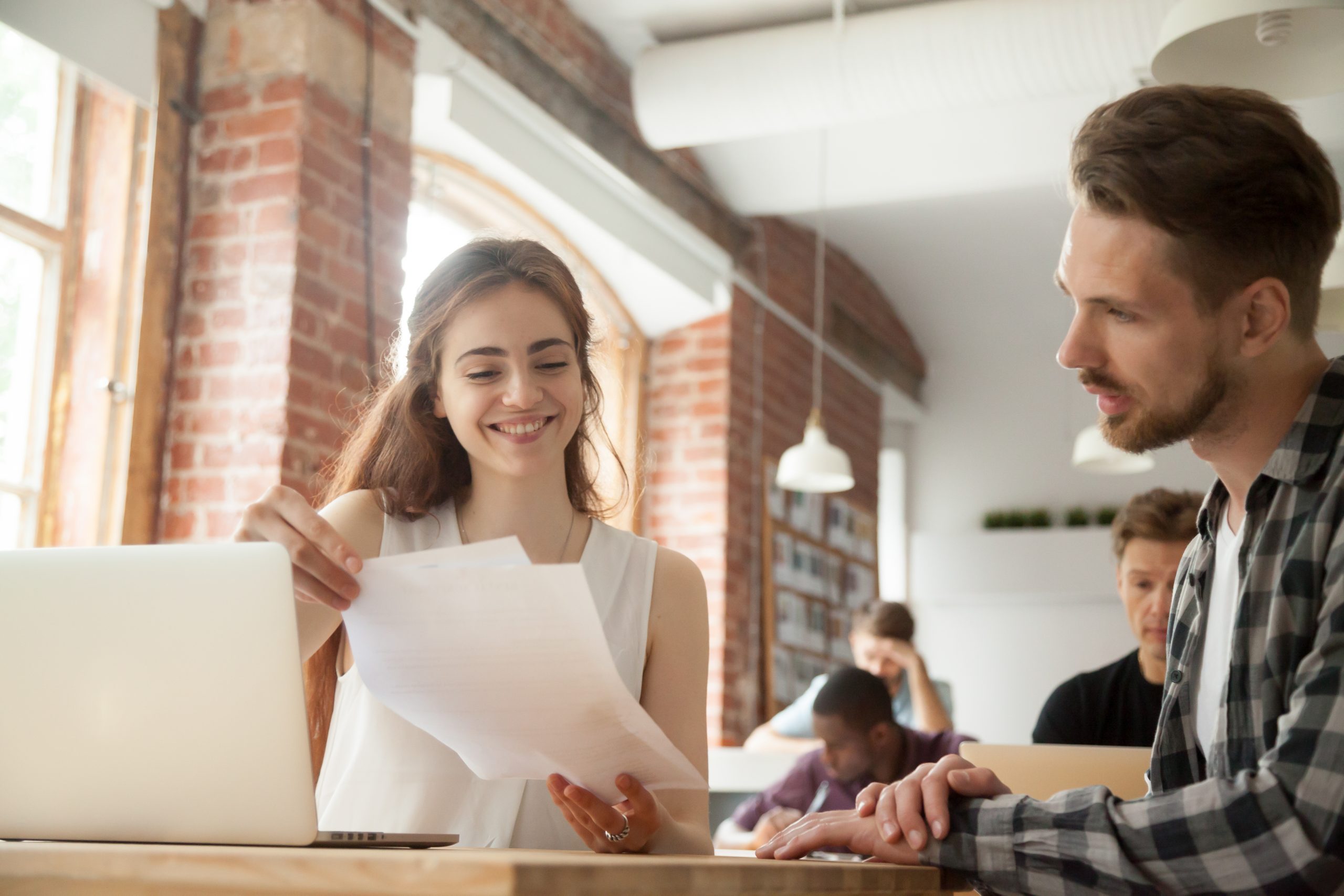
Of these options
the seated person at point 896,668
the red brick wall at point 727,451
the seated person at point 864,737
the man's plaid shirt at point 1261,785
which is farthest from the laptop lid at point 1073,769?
the red brick wall at point 727,451

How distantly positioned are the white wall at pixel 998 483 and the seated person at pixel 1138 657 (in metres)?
5.26

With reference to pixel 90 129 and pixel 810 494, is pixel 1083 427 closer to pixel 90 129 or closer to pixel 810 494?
pixel 810 494

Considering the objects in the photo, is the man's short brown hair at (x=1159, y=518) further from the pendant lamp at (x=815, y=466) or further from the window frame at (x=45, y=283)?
the pendant lamp at (x=815, y=466)

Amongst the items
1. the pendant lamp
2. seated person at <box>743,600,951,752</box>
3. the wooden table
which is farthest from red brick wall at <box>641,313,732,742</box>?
the wooden table

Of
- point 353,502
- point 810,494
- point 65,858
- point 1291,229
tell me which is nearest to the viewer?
point 65,858

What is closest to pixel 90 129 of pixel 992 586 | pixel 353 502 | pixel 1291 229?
pixel 353 502

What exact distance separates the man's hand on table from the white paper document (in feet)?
0.37

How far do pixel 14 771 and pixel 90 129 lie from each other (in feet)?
9.41

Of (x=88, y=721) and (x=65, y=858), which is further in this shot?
(x=88, y=721)

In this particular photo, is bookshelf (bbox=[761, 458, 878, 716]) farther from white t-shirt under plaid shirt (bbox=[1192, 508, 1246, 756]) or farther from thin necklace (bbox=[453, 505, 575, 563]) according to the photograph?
white t-shirt under plaid shirt (bbox=[1192, 508, 1246, 756])

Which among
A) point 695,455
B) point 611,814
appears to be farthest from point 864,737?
point 695,455

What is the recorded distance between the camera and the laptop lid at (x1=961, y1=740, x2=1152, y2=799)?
1590 mm

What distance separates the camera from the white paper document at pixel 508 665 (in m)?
1.00

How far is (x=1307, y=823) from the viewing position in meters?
0.96
